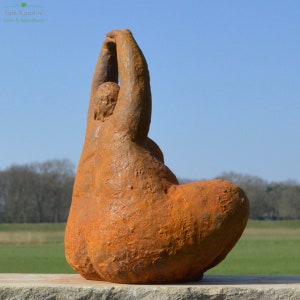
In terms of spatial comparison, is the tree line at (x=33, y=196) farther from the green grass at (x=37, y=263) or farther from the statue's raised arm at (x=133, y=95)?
the statue's raised arm at (x=133, y=95)

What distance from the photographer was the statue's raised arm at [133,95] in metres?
7.38

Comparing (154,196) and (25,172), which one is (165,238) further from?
(25,172)

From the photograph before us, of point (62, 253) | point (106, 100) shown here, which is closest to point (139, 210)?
point (106, 100)

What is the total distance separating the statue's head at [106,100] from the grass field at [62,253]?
1130 centimetres

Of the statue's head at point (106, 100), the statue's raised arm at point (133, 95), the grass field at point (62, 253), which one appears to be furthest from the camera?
the grass field at point (62, 253)

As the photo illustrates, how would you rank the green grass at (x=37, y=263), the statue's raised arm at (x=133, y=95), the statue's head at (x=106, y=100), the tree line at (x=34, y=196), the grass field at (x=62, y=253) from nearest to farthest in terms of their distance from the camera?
the statue's raised arm at (x=133, y=95) → the statue's head at (x=106, y=100) → the green grass at (x=37, y=263) → the grass field at (x=62, y=253) → the tree line at (x=34, y=196)

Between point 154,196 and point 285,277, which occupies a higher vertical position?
point 154,196

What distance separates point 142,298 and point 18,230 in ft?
108

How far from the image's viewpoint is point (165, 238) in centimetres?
697

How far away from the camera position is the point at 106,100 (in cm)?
782

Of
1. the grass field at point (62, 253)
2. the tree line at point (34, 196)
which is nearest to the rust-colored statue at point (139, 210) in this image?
the grass field at point (62, 253)

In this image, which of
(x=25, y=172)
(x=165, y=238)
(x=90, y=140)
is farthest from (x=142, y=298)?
(x=25, y=172)

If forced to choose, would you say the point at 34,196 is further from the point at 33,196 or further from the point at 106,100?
the point at 106,100

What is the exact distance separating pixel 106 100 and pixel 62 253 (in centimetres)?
2204
